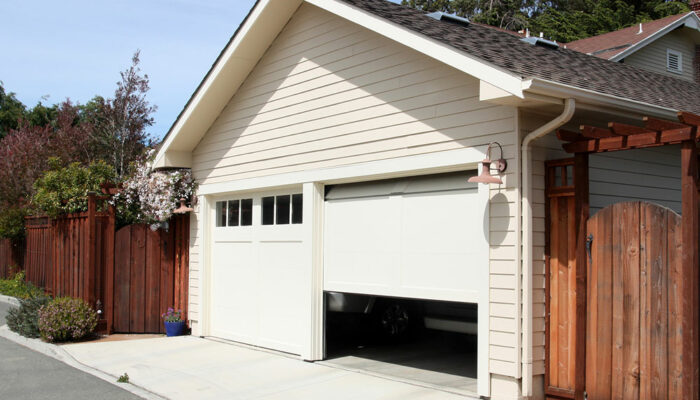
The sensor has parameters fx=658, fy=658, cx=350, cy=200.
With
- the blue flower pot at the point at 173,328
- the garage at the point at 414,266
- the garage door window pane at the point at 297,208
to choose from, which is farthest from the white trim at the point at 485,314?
the blue flower pot at the point at 173,328

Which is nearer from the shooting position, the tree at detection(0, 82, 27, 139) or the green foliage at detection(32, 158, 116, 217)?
the green foliage at detection(32, 158, 116, 217)

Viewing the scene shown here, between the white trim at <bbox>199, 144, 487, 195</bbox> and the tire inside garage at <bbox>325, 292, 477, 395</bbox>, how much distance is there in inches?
71.7

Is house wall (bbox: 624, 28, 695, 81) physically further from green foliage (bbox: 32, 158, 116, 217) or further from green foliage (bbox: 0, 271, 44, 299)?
green foliage (bbox: 0, 271, 44, 299)

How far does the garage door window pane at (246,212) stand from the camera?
11.3 metres

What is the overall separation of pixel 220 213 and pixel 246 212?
Result: 946 mm

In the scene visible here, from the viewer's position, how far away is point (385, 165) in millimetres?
8383

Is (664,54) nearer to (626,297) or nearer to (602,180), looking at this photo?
(602,180)

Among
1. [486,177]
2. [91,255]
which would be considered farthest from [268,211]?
[486,177]

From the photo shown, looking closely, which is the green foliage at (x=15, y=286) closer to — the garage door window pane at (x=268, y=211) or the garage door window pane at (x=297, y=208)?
the garage door window pane at (x=268, y=211)

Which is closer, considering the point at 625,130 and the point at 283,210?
the point at 625,130

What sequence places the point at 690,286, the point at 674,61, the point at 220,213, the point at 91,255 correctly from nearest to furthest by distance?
the point at 690,286 < the point at 220,213 < the point at 91,255 < the point at 674,61

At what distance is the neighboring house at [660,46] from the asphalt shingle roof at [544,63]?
9.43 metres

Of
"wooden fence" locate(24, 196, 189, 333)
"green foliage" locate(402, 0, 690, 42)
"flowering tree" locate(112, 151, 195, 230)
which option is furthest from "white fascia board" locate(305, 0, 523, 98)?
"green foliage" locate(402, 0, 690, 42)

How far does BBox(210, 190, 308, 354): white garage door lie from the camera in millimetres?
10125
